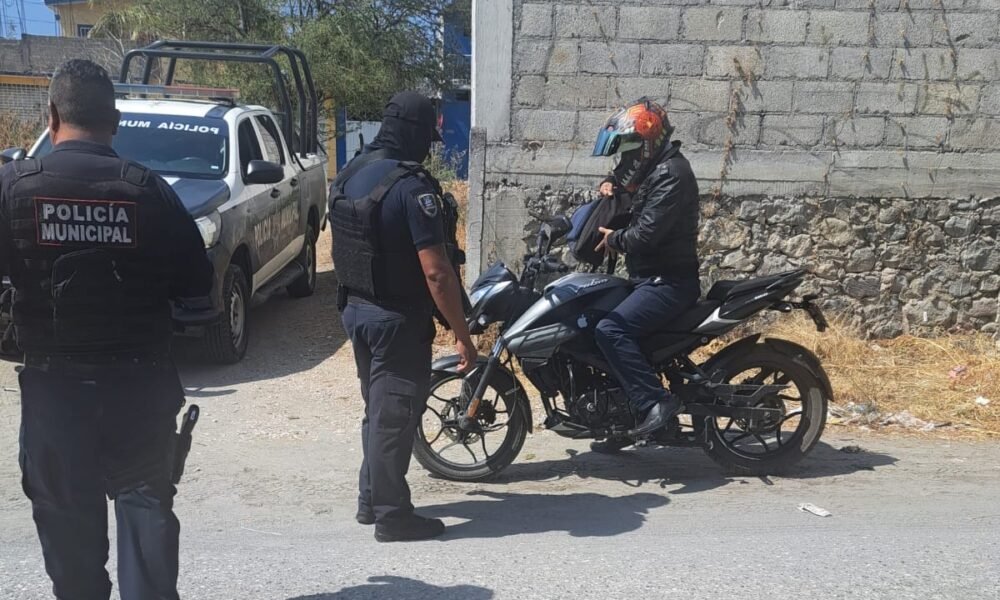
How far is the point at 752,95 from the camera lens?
7.15m

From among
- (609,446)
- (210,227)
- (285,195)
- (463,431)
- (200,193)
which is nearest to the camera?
(463,431)

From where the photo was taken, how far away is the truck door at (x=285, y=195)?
8.20 metres

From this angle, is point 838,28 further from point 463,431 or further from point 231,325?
point 231,325

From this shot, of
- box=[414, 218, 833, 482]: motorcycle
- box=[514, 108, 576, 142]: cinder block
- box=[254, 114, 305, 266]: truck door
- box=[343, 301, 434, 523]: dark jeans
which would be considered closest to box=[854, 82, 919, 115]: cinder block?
box=[514, 108, 576, 142]: cinder block

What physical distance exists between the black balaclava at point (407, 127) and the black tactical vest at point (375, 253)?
80 mm

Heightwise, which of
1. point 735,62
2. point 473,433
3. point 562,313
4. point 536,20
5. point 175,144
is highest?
point 536,20

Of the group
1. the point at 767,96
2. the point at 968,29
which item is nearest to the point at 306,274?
the point at 767,96

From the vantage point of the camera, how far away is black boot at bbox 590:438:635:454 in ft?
16.9

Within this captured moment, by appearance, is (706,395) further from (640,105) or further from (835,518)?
(640,105)

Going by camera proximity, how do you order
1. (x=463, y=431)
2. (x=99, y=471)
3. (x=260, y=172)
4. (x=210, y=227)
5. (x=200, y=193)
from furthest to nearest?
(x=260, y=172) → (x=200, y=193) → (x=210, y=227) → (x=463, y=431) → (x=99, y=471)

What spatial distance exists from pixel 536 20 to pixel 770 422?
365 centimetres

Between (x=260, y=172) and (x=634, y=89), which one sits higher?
(x=634, y=89)

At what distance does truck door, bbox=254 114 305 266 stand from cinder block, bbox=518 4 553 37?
2.63m

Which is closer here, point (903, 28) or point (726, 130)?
point (903, 28)
